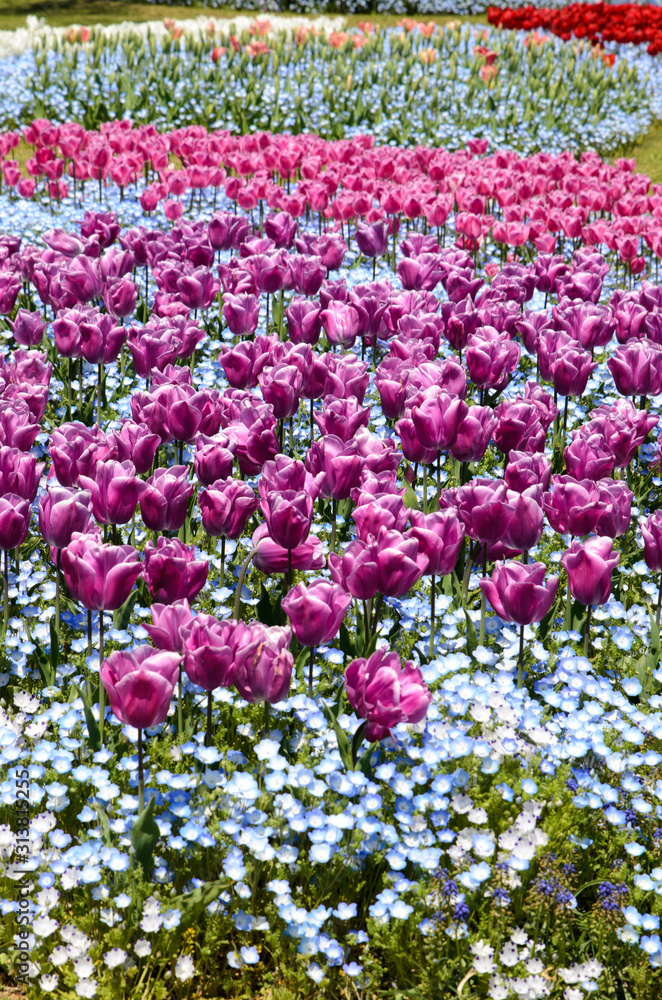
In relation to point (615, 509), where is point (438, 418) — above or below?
above

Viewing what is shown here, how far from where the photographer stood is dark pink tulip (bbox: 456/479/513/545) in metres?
3.17

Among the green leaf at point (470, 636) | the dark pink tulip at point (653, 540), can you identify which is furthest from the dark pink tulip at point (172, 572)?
the dark pink tulip at point (653, 540)

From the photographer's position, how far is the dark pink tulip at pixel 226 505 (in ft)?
10.5

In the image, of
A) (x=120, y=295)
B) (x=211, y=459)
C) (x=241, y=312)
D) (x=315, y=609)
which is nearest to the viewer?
(x=315, y=609)

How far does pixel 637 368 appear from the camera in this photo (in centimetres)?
438

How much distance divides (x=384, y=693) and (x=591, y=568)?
856 mm

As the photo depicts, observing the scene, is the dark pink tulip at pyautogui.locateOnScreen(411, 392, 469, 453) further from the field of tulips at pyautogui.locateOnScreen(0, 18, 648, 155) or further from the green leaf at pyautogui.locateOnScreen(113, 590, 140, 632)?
the field of tulips at pyautogui.locateOnScreen(0, 18, 648, 155)

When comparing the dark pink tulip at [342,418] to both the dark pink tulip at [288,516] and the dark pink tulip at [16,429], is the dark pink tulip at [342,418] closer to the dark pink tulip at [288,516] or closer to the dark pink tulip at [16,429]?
the dark pink tulip at [288,516]

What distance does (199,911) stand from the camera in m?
2.54

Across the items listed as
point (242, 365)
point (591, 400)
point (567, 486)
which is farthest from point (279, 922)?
point (591, 400)

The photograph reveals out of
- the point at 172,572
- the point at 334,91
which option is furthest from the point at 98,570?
the point at 334,91

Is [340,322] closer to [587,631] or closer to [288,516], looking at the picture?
[288,516]

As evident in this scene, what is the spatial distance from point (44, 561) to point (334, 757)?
1.73m

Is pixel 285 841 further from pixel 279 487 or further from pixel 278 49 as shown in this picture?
pixel 278 49
